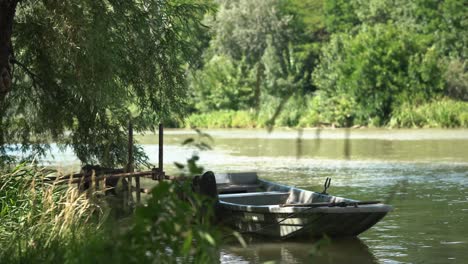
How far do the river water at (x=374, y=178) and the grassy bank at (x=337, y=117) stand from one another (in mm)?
2156

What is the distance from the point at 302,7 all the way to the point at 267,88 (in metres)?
27.9

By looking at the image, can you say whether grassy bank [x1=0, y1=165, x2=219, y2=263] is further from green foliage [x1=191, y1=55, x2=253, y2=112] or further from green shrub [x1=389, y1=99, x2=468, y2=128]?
green foliage [x1=191, y1=55, x2=253, y2=112]

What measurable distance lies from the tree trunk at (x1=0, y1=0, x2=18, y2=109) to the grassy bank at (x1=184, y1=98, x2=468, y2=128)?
97.3 feet

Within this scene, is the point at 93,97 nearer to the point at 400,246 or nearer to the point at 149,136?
the point at 400,246

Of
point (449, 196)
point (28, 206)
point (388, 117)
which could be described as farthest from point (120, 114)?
point (388, 117)

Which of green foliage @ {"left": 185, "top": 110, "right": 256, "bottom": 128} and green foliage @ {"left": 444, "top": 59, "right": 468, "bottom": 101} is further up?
green foliage @ {"left": 444, "top": 59, "right": 468, "bottom": 101}

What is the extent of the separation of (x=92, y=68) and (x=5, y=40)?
118 cm

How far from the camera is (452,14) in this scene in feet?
189

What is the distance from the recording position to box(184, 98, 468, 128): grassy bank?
142ft

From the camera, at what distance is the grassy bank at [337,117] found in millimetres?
43375

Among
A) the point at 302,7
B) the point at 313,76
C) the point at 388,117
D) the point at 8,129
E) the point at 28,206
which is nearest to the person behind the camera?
the point at 28,206

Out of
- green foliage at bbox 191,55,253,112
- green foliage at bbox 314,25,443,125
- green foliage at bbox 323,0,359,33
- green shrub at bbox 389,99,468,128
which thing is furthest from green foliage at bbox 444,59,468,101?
green foliage at bbox 323,0,359,33

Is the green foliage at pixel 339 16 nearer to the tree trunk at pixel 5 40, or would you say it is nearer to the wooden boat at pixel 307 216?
the wooden boat at pixel 307 216

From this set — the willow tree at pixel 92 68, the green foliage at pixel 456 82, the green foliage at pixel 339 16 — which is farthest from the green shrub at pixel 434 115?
the willow tree at pixel 92 68
